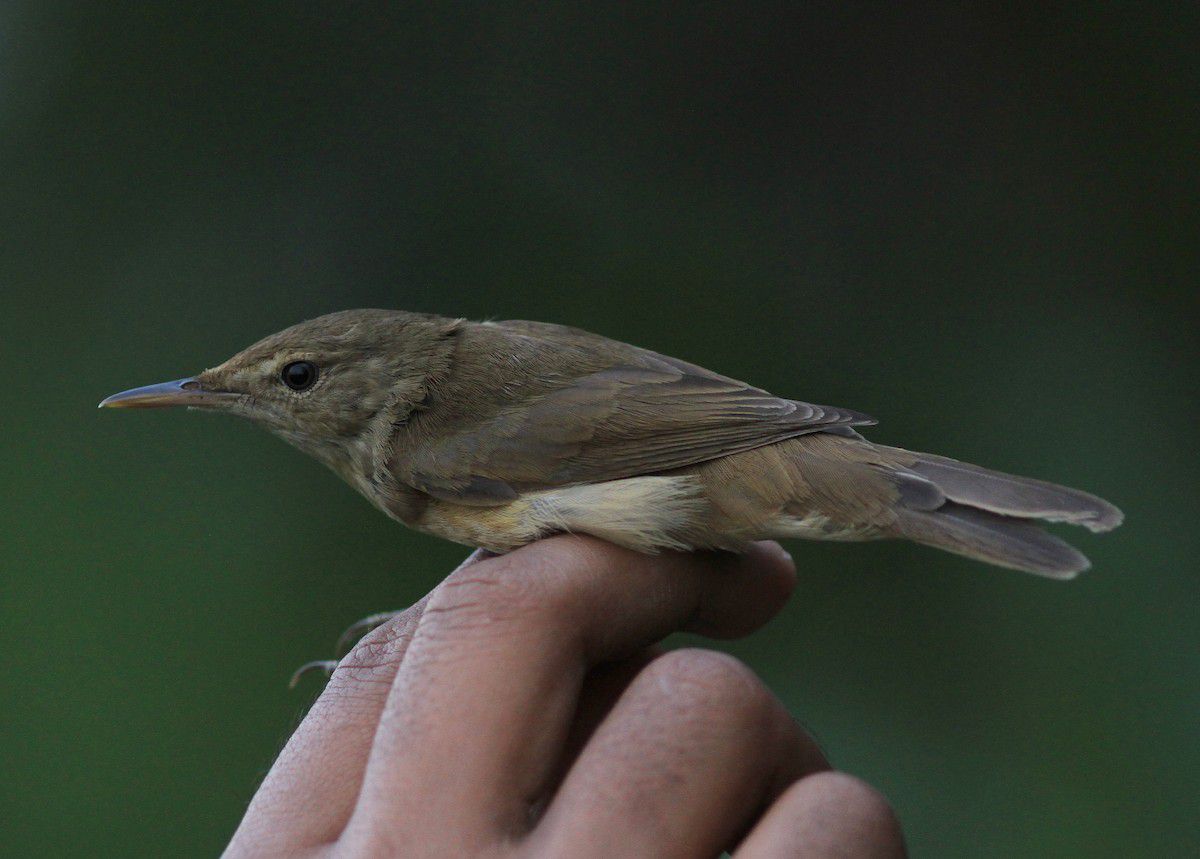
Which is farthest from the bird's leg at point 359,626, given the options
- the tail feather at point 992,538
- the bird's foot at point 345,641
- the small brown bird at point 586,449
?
the tail feather at point 992,538

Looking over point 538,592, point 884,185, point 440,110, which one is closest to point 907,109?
point 884,185

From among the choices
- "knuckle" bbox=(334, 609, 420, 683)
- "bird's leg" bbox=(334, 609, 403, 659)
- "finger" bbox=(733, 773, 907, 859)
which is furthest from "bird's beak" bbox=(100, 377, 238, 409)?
"finger" bbox=(733, 773, 907, 859)

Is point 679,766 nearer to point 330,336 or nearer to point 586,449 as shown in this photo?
point 586,449

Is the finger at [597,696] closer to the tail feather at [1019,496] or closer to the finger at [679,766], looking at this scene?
the finger at [679,766]

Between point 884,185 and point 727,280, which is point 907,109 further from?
point 727,280

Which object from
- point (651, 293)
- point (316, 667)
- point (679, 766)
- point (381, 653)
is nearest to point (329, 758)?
point (381, 653)

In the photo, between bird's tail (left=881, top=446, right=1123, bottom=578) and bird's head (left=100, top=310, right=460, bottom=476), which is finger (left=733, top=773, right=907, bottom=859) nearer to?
bird's tail (left=881, top=446, right=1123, bottom=578)
